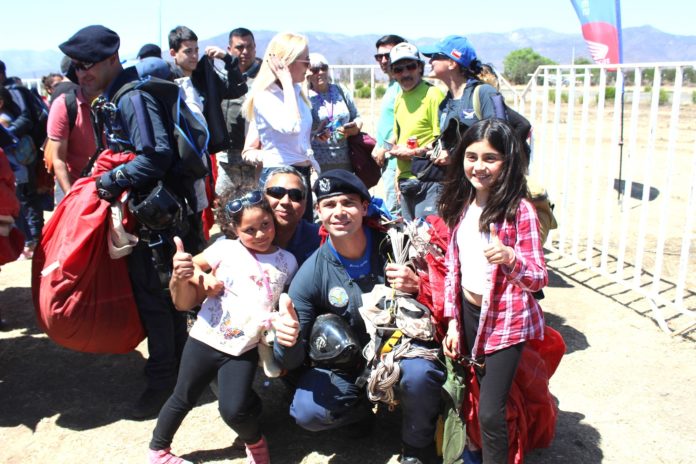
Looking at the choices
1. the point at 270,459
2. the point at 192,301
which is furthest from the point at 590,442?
the point at 192,301

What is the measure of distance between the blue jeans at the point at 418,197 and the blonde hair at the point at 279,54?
1.25m

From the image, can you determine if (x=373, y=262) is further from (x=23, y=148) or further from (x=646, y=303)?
(x=23, y=148)

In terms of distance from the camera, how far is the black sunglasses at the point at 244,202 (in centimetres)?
305

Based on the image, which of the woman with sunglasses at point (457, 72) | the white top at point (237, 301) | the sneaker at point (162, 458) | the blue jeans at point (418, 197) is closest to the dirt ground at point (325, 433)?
the sneaker at point (162, 458)

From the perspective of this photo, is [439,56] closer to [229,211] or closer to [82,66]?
[229,211]

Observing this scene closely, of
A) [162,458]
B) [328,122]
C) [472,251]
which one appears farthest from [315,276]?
[328,122]

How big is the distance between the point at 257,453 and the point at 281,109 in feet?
7.99

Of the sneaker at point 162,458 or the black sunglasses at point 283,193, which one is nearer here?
the sneaker at point 162,458

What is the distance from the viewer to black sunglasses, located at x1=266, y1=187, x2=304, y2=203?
135 inches

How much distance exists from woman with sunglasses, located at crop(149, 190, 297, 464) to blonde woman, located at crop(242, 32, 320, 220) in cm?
114

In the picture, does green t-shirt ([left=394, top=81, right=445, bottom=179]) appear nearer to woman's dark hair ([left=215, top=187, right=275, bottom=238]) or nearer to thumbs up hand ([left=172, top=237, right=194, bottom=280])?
woman's dark hair ([left=215, top=187, right=275, bottom=238])

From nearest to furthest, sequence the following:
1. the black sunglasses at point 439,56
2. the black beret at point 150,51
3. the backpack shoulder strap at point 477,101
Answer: the backpack shoulder strap at point 477,101 < the black sunglasses at point 439,56 < the black beret at point 150,51

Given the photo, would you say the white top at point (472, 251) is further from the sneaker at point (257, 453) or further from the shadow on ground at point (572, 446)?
the sneaker at point (257, 453)

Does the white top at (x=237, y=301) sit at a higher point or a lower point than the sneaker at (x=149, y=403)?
higher
